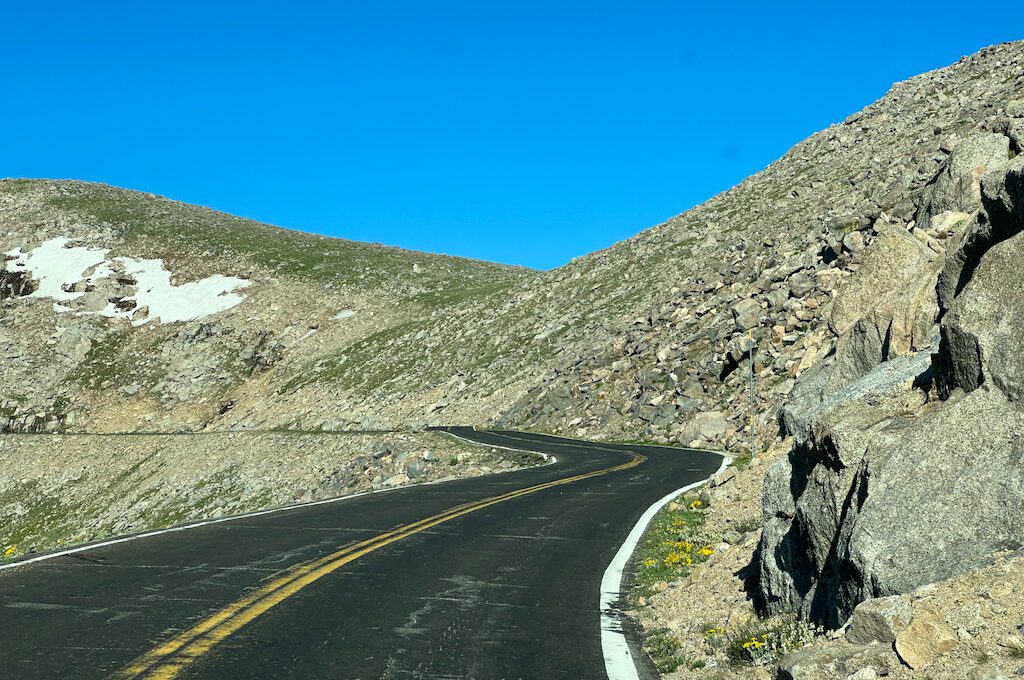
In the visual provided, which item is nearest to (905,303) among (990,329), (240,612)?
(990,329)

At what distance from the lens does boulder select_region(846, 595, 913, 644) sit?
18.9 ft

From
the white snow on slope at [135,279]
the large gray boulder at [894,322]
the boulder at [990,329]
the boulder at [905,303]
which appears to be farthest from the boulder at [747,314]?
the white snow on slope at [135,279]

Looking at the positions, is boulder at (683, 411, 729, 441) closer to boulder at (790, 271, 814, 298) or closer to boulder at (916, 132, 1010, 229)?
boulder at (790, 271, 814, 298)

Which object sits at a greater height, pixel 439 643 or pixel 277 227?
pixel 277 227

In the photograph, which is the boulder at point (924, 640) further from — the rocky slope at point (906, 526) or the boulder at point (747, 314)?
the boulder at point (747, 314)

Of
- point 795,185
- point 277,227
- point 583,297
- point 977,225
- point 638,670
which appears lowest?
point 638,670

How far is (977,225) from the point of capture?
912cm

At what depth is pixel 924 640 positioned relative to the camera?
5453 mm

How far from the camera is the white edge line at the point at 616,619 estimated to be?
23.6 feet

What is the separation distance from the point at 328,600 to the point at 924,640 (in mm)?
5673

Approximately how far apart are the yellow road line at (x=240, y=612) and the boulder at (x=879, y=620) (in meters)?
4.69

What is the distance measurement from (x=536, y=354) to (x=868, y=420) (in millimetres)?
51462

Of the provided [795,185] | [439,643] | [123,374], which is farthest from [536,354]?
[439,643]

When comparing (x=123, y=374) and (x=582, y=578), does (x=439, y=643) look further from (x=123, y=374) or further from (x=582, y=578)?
(x=123, y=374)
